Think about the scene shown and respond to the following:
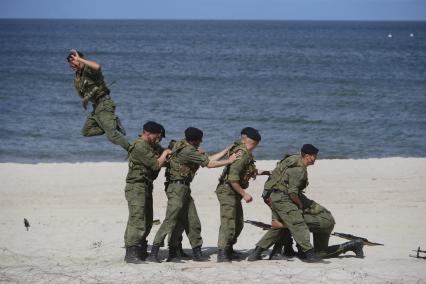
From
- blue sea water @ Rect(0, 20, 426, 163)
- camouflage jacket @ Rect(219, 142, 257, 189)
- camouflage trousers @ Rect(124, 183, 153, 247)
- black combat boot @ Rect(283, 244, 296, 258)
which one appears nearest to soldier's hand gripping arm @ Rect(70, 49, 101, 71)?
camouflage trousers @ Rect(124, 183, 153, 247)

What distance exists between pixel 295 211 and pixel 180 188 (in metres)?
1.60

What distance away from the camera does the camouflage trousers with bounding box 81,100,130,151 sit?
11.0 meters

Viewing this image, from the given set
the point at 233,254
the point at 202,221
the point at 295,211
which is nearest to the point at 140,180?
the point at 233,254

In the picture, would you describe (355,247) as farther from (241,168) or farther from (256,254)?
(241,168)

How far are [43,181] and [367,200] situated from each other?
7.49 meters

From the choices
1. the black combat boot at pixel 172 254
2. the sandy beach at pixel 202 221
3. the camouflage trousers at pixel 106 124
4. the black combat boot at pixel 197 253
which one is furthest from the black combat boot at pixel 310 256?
the camouflage trousers at pixel 106 124

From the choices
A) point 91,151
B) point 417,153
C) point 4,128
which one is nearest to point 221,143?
Answer: point 91,151

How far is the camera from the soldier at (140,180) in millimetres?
10523

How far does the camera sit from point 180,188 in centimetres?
1066

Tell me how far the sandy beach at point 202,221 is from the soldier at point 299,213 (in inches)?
9.3

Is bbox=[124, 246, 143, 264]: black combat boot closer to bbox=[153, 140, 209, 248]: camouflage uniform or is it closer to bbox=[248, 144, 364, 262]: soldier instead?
bbox=[153, 140, 209, 248]: camouflage uniform

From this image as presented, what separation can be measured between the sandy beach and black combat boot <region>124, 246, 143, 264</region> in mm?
140

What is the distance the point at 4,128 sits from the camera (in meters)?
30.8

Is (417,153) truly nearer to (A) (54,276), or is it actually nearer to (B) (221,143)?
(B) (221,143)
